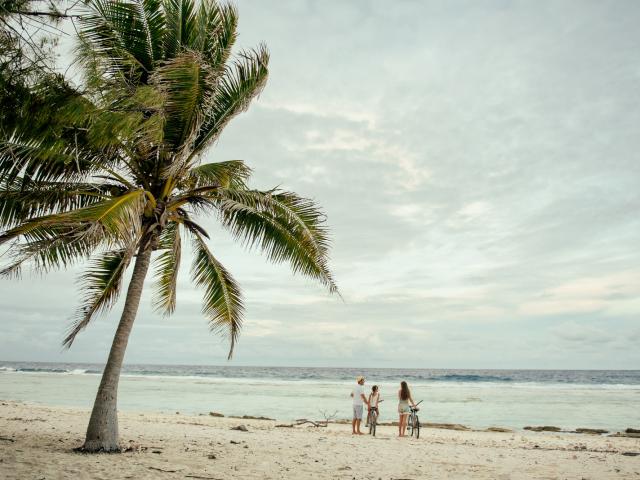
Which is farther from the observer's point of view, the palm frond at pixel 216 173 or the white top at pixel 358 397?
the white top at pixel 358 397

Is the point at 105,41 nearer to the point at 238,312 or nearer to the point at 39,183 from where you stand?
the point at 39,183

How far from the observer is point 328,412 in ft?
74.9

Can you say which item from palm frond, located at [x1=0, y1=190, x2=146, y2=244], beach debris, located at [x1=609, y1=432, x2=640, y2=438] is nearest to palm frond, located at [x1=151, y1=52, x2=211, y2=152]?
palm frond, located at [x1=0, y1=190, x2=146, y2=244]

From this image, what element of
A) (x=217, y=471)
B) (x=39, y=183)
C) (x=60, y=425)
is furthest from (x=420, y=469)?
(x=60, y=425)

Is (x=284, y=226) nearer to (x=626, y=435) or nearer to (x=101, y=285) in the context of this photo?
(x=101, y=285)

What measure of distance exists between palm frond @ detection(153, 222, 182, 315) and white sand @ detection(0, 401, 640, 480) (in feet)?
8.69

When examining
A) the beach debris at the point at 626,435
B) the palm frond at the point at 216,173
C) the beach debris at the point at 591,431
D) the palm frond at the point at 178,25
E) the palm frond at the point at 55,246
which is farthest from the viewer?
the beach debris at the point at 591,431

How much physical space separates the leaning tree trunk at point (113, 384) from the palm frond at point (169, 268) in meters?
0.81

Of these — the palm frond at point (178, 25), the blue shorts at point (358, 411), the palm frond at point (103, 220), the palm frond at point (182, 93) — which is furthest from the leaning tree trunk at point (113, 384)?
the blue shorts at point (358, 411)

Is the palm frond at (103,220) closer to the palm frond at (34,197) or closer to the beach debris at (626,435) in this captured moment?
the palm frond at (34,197)

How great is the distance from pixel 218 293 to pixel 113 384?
2.49 meters

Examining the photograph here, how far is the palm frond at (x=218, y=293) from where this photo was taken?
973 centimetres

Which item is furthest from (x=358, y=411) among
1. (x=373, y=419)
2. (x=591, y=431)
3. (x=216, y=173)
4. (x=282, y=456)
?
(x=591, y=431)

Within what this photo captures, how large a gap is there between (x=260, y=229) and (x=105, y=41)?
394cm
